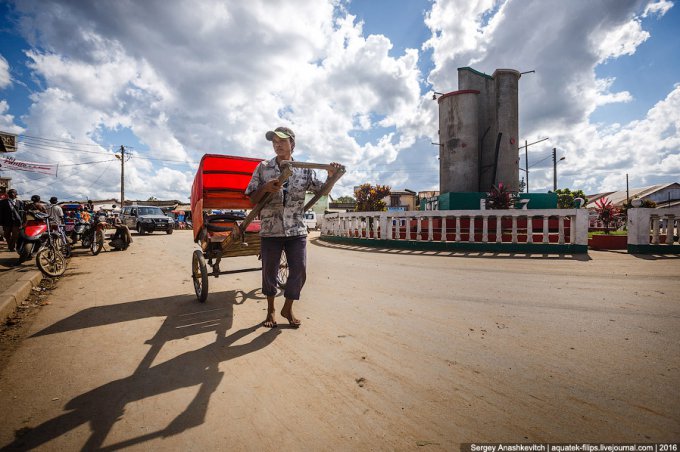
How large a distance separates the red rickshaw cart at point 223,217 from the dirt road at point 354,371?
561mm

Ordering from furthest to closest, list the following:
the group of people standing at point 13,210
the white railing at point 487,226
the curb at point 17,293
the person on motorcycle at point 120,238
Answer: the person on motorcycle at point 120,238
the group of people standing at point 13,210
the white railing at point 487,226
the curb at point 17,293

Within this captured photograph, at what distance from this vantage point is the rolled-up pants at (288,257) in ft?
10.5

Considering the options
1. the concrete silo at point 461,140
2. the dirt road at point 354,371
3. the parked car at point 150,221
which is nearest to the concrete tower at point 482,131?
the concrete silo at point 461,140

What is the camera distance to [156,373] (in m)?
2.21

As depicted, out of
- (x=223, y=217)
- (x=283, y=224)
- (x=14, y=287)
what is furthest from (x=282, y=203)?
(x=14, y=287)

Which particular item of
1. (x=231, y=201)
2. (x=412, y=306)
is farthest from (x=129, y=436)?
(x=231, y=201)

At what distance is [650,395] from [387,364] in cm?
155

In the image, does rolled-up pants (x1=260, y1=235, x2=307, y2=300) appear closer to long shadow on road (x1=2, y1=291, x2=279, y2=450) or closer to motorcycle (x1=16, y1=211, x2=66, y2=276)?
long shadow on road (x1=2, y1=291, x2=279, y2=450)

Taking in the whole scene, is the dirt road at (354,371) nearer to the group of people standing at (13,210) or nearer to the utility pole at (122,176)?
the group of people standing at (13,210)

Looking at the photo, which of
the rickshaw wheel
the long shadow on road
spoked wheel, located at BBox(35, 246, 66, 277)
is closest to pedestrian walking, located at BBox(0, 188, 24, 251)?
spoked wheel, located at BBox(35, 246, 66, 277)

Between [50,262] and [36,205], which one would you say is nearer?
[50,262]

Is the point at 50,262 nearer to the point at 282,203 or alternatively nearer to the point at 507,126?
the point at 282,203

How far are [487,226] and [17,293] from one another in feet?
31.3

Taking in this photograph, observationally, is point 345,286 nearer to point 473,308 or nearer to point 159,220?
point 473,308
